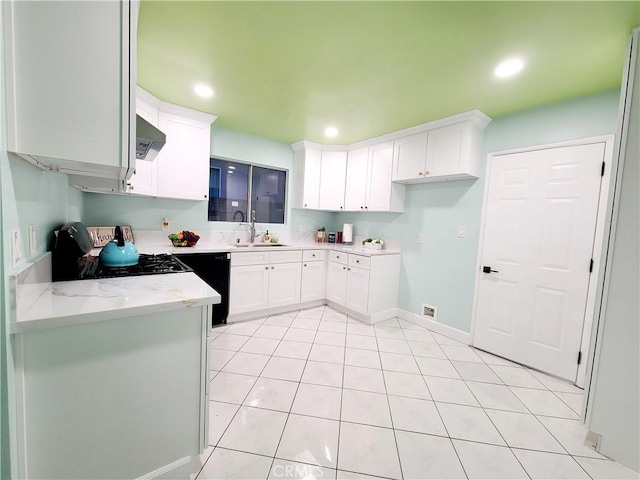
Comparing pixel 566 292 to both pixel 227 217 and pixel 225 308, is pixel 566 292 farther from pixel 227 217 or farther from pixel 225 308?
pixel 227 217

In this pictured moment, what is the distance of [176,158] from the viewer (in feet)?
9.16

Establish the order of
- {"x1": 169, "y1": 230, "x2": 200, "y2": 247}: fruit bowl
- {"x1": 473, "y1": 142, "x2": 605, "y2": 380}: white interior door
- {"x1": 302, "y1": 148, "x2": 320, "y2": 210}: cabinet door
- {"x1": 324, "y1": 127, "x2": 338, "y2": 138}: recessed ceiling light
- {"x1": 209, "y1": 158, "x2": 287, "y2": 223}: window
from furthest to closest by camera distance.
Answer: {"x1": 302, "y1": 148, "x2": 320, "y2": 210}: cabinet door
{"x1": 209, "y1": 158, "x2": 287, "y2": 223}: window
{"x1": 324, "y1": 127, "x2": 338, "y2": 138}: recessed ceiling light
{"x1": 169, "y1": 230, "x2": 200, "y2": 247}: fruit bowl
{"x1": 473, "y1": 142, "x2": 605, "y2": 380}: white interior door

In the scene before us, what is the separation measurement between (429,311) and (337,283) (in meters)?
1.24

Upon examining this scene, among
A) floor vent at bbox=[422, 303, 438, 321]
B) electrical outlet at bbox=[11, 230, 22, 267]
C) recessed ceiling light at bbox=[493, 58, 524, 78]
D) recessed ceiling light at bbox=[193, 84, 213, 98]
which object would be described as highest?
recessed ceiling light at bbox=[493, 58, 524, 78]

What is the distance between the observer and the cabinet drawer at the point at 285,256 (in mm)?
3258

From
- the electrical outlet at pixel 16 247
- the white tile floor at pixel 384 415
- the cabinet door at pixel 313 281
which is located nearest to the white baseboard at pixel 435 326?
the white tile floor at pixel 384 415

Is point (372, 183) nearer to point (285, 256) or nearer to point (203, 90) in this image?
point (285, 256)

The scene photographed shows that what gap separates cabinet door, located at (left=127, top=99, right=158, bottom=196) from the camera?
2467 mm

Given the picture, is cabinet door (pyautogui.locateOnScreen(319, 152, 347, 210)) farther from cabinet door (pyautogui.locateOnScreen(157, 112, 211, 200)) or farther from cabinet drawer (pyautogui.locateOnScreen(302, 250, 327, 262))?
cabinet door (pyautogui.locateOnScreen(157, 112, 211, 200))

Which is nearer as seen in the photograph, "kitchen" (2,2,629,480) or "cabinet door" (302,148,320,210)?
"kitchen" (2,2,629,480)

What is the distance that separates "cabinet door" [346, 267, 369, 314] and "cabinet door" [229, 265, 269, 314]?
1.10m

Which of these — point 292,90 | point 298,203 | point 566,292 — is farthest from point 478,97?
point 298,203

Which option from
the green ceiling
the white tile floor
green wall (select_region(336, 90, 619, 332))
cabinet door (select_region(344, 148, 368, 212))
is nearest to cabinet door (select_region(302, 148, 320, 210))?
cabinet door (select_region(344, 148, 368, 212))

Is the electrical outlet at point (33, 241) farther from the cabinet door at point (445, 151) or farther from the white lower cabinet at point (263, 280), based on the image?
the cabinet door at point (445, 151)
